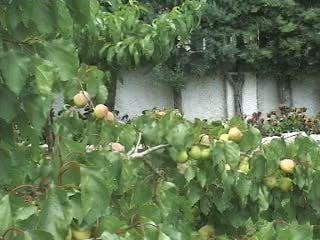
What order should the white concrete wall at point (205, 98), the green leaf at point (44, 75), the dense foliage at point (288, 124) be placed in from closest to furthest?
the green leaf at point (44, 75)
the dense foliage at point (288, 124)
the white concrete wall at point (205, 98)

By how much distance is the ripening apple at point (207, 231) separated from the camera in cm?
207

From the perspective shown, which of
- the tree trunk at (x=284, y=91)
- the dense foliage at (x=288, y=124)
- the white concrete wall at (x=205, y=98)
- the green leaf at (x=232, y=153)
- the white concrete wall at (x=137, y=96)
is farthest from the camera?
the tree trunk at (x=284, y=91)

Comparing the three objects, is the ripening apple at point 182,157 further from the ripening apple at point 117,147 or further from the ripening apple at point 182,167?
the ripening apple at point 117,147

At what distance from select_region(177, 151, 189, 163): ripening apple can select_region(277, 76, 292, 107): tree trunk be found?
32.7ft

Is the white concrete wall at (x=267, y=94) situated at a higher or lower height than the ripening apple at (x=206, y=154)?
lower

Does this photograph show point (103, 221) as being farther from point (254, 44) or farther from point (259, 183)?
point (254, 44)

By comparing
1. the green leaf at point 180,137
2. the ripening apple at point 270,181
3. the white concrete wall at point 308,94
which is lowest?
the white concrete wall at point 308,94

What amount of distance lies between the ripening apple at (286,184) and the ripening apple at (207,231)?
251 mm

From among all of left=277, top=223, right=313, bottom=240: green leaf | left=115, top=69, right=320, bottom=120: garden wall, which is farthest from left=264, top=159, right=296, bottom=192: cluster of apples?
left=115, top=69, right=320, bottom=120: garden wall

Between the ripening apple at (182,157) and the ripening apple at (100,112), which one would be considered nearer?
the ripening apple at (182,157)

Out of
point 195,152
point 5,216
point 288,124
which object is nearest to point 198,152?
point 195,152

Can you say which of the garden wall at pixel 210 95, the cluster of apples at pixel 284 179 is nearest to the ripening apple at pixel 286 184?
the cluster of apples at pixel 284 179

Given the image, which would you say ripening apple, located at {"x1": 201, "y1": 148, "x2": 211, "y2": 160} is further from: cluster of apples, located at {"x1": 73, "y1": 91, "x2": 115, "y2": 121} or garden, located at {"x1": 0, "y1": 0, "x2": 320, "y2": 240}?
cluster of apples, located at {"x1": 73, "y1": 91, "x2": 115, "y2": 121}

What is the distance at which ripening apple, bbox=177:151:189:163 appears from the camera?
1999 millimetres
